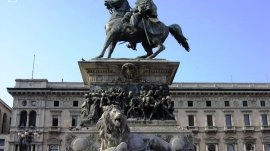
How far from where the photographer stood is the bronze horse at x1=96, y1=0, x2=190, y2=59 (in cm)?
975

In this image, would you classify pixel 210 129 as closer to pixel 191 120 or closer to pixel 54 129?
pixel 191 120

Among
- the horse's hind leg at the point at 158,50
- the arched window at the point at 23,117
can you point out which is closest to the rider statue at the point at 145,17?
the horse's hind leg at the point at 158,50

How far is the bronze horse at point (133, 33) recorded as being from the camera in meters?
9.75

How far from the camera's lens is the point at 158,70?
366 inches

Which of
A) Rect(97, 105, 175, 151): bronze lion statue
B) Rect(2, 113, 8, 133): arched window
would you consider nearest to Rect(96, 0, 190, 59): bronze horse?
Rect(97, 105, 175, 151): bronze lion statue

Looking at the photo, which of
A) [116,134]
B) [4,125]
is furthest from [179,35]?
[4,125]

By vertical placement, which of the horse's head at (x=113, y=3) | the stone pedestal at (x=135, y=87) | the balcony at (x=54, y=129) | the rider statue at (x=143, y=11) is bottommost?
the stone pedestal at (x=135, y=87)

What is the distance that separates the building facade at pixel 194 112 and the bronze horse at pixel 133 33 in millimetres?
45501

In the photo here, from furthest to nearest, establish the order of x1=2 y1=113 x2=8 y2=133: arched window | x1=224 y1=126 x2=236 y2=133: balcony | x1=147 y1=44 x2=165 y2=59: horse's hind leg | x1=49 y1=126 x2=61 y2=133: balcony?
x1=2 y1=113 x2=8 y2=133: arched window → x1=224 y1=126 x2=236 y2=133: balcony → x1=49 y1=126 x2=61 y2=133: balcony → x1=147 y1=44 x2=165 y2=59: horse's hind leg

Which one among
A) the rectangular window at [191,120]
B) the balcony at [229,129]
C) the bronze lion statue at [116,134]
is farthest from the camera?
the rectangular window at [191,120]

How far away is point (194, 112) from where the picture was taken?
189ft

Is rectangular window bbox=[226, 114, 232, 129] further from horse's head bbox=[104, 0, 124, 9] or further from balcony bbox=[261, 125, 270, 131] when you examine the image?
horse's head bbox=[104, 0, 124, 9]

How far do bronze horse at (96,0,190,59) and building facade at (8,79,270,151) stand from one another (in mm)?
45501

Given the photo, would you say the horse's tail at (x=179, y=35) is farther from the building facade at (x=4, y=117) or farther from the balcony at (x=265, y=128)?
the building facade at (x=4, y=117)
